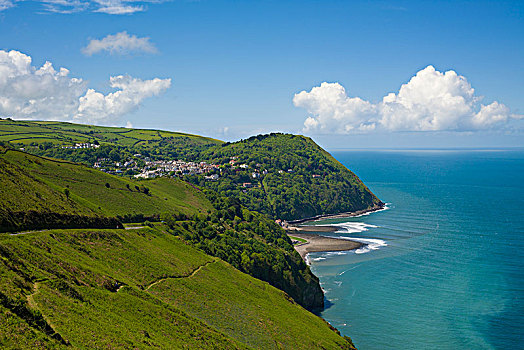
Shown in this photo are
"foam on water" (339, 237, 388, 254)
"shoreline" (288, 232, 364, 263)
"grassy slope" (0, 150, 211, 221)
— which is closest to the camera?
"grassy slope" (0, 150, 211, 221)

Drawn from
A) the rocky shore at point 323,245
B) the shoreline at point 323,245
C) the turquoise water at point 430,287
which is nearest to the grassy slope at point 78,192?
the shoreline at point 323,245

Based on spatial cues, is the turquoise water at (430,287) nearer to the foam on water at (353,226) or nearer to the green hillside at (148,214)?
the foam on water at (353,226)

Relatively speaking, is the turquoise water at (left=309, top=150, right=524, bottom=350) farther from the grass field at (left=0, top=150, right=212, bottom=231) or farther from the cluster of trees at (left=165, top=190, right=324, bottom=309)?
the grass field at (left=0, top=150, right=212, bottom=231)

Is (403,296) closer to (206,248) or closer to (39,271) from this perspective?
(206,248)

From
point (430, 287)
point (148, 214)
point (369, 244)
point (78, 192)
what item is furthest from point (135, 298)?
point (369, 244)

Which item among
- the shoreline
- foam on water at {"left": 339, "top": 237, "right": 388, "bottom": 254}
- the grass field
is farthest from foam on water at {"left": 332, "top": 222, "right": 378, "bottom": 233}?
the grass field

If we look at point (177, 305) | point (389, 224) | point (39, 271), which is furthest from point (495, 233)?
point (39, 271)

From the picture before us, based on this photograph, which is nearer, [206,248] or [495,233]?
[206,248]
